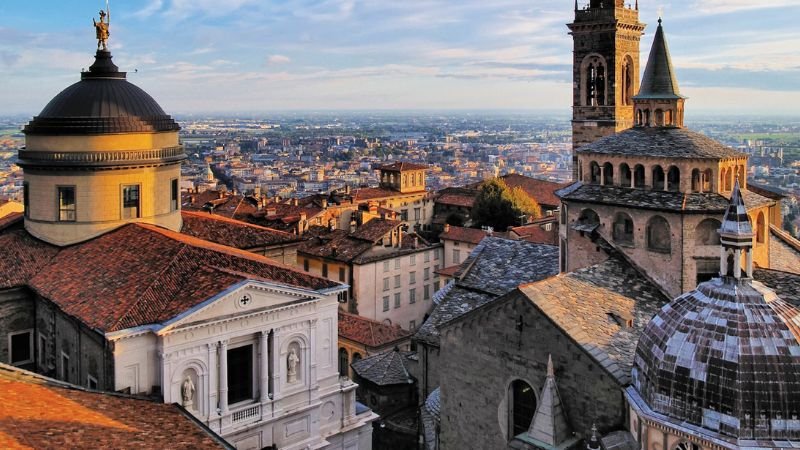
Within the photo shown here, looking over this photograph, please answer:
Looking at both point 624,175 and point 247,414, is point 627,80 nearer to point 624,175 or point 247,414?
point 624,175

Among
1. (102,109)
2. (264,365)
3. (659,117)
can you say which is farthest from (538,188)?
(264,365)

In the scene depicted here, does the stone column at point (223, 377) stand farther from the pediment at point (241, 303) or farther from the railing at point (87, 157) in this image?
the railing at point (87, 157)

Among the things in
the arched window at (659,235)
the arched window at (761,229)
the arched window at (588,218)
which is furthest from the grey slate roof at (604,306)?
the arched window at (761,229)

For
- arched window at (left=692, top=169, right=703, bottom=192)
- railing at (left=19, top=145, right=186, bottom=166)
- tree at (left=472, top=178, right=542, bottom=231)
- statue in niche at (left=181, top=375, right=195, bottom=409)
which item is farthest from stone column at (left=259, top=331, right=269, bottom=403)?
tree at (left=472, top=178, right=542, bottom=231)

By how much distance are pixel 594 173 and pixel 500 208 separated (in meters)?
46.5

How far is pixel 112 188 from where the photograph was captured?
26750 millimetres

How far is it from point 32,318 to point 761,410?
71.1 feet

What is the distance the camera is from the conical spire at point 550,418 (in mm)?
17781

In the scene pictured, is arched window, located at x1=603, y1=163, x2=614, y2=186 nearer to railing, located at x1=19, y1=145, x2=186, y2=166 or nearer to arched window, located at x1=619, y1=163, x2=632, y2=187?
arched window, located at x1=619, y1=163, x2=632, y2=187

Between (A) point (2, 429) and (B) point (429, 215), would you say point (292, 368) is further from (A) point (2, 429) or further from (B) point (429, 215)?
(B) point (429, 215)

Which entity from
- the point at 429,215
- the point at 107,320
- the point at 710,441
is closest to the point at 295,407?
the point at 107,320

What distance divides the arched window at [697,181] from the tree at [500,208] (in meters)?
46.8

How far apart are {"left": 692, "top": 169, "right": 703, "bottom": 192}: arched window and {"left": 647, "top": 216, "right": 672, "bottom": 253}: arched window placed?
1.43m

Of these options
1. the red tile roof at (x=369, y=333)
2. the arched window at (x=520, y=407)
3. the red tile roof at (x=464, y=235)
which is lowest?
the red tile roof at (x=369, y=333)
